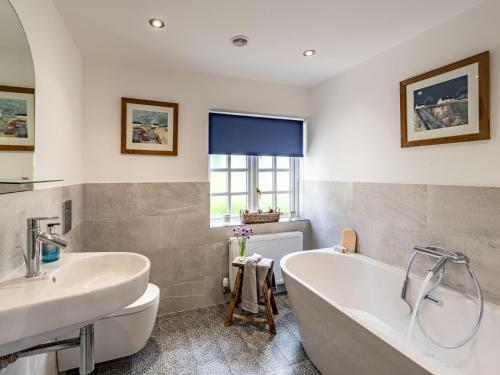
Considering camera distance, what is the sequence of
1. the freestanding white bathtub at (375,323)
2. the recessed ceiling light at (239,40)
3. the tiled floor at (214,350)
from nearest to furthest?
A: the freestanding white bathtub at (375,323) → the tiled floor at (214,350) → the recessed ceiling light at (239,40)

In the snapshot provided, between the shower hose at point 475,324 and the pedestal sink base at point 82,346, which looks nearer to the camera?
the pedestal sink base at point 82,346

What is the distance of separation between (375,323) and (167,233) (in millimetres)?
2017

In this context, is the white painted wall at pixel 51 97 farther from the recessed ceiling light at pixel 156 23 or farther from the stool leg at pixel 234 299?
the stool leg at pixel 234 299

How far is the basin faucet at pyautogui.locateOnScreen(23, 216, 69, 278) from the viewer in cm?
113

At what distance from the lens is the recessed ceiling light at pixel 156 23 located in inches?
70.8

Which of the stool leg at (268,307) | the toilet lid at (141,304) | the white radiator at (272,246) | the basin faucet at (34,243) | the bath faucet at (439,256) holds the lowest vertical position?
the stool leg at (268,307)

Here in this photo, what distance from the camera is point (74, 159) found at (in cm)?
211

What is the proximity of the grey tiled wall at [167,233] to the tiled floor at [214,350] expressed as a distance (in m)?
0.29

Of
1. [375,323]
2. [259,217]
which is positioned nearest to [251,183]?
[259,217]

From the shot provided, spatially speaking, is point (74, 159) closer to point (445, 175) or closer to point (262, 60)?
point (262, 60)

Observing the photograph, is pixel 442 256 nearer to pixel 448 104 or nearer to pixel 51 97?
pixel 448 104

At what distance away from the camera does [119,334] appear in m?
1.81

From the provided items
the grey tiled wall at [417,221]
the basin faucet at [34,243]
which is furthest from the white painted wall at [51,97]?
the grey tiled wall at [417,221]

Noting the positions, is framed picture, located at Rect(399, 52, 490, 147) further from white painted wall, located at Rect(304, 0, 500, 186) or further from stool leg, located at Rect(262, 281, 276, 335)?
stool leg, located at Rect(262, 281, 276, 335)
